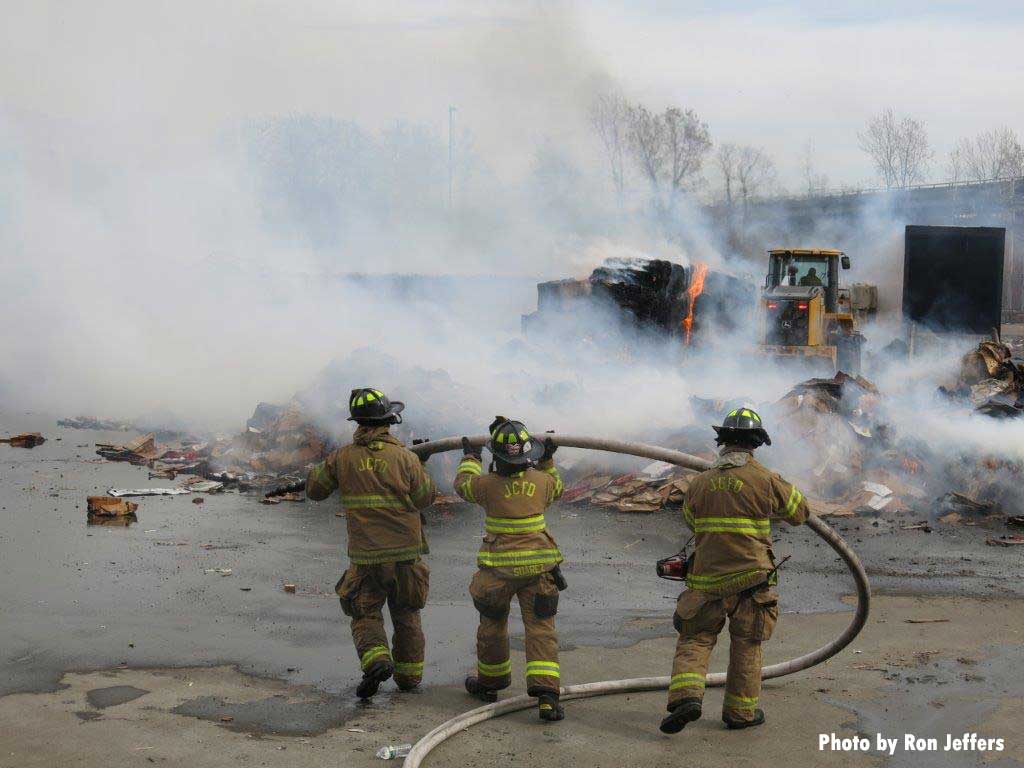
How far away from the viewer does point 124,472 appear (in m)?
13.5

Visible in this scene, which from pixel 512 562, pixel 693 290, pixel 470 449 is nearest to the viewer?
pixel 512 562

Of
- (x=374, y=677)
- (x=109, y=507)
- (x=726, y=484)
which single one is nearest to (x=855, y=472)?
(x=726, y=484)

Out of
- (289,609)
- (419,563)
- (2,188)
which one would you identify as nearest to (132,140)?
(2,188)

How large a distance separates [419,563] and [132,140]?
57.6ft

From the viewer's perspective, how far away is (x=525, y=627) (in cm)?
581

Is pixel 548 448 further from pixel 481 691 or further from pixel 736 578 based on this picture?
pixel 481 691

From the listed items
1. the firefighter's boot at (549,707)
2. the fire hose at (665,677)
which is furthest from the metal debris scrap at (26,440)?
the firefighter's boot at (549,707)

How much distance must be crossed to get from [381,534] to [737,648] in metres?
1.92

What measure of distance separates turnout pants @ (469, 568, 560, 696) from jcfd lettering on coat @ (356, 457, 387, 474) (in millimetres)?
768

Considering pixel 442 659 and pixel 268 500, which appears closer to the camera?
pixel 442 659

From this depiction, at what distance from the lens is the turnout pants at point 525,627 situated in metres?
5.67

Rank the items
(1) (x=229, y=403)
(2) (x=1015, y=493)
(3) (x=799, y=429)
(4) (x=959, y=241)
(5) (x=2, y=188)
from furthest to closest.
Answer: (4) (x=959, y=241), (5) (x=2, y=188), (1) (x=229, y=403), (3) (x=799, y=429), (2) (x=1015, y=493)

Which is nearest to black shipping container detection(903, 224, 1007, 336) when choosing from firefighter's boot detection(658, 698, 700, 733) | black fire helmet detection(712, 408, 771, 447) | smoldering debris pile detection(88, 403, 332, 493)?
smoldering debris pile detection(88, 403, 332, 493)

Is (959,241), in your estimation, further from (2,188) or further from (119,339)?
(2,188)
